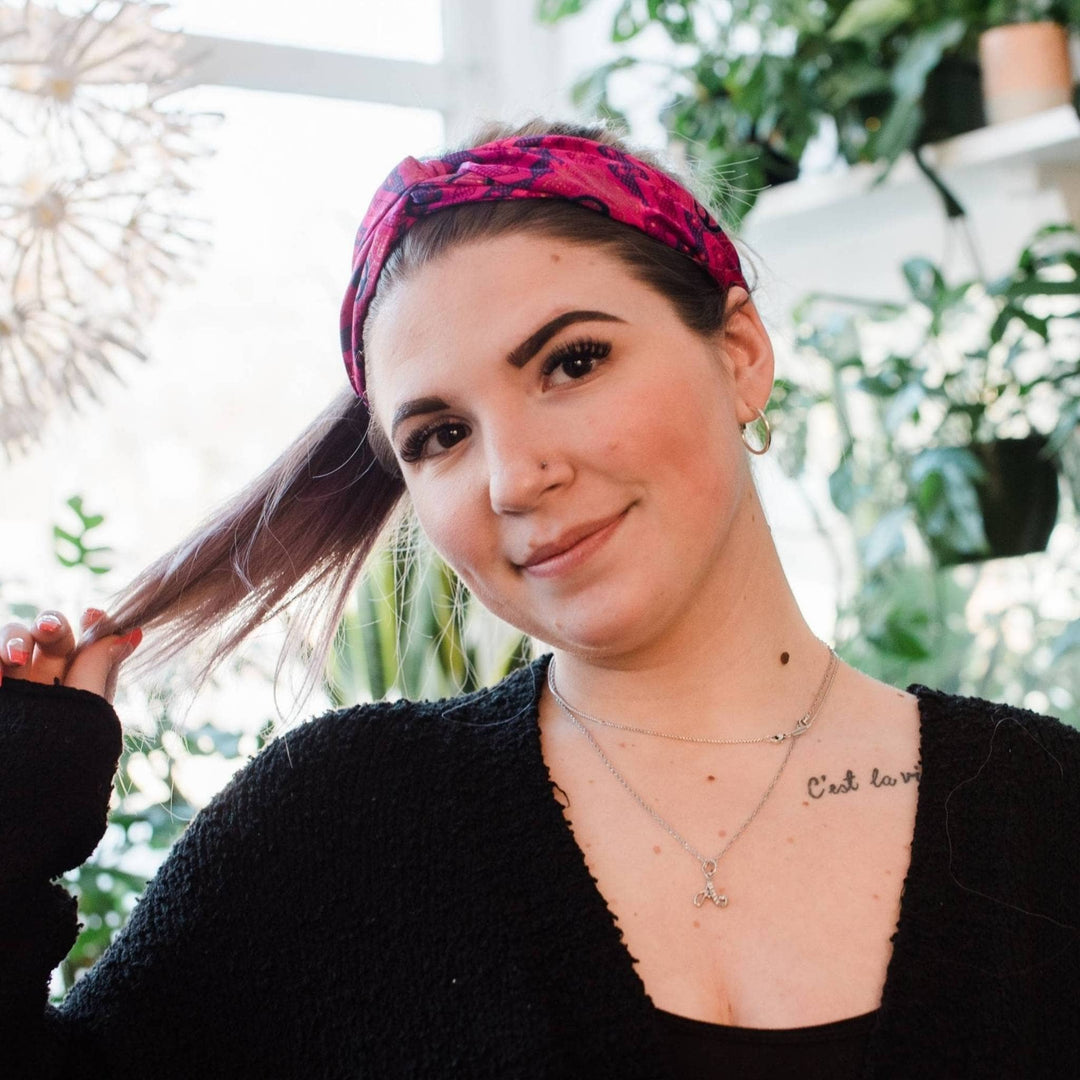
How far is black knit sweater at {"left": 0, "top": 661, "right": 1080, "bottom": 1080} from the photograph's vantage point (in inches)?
41.3

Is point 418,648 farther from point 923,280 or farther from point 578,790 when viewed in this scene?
point 578,790

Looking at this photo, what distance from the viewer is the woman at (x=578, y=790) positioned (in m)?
1.04

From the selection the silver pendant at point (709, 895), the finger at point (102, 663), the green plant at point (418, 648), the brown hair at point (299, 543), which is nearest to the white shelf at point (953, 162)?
the green plant at point (418, 648)

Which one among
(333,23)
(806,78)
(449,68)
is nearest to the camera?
(806,78)

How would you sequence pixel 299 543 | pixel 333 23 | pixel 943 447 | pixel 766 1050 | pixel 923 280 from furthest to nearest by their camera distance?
pixel 333 23, pixel 923 280, pixel 943 447, pixel 299 543, pixel 766 1050

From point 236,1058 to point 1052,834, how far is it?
2.40 feet

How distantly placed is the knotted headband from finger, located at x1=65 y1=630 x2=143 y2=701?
0.34 meters

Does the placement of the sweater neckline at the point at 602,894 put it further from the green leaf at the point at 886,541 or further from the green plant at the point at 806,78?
A: the green plant at the point at 806,78

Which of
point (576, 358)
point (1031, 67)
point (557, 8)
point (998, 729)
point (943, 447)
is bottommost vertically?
point (998, 729)

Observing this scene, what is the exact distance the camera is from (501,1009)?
1.07 meters

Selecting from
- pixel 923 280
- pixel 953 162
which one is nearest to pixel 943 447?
pixel 923 280

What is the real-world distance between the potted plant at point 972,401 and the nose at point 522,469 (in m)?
1.16

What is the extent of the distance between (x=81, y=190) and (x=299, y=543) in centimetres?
84

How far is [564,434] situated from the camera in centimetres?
104
